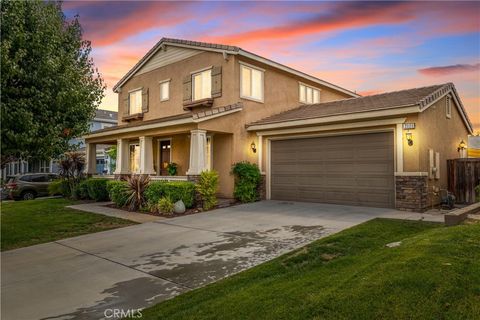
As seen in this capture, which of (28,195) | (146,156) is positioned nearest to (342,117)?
(146,156)

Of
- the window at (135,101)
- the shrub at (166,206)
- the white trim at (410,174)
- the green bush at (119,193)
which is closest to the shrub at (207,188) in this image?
the shrub at (166,206)

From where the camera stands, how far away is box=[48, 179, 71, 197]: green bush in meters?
17.6

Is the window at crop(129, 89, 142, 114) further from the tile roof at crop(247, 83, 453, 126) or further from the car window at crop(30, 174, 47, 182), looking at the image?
the tile roof at crop(247, 83, 453, 126)

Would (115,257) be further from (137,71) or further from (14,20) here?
(137,71)

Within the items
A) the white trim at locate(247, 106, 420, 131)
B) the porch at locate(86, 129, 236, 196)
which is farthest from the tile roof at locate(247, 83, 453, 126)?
the porch at locate(86, 129, 236, 196)

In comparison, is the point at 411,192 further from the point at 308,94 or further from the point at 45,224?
the point at 45,224

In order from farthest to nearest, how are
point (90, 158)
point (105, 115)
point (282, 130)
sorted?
Answer: point (105, 115) < point (90, 158) < point (282, 130)

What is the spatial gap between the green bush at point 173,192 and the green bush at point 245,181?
7.17ft

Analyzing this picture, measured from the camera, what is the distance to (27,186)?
59.7 ft

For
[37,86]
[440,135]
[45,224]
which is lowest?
[45,224]

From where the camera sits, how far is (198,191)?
→ 11875 millimetres

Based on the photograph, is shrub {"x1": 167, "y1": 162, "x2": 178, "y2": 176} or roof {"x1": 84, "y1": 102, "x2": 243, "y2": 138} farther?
shrub {"x1": 167, "y1": 162, "x2": 178, "y2": 176}

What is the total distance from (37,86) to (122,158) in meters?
10.0

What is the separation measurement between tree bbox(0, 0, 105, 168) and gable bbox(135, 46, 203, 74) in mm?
8901
